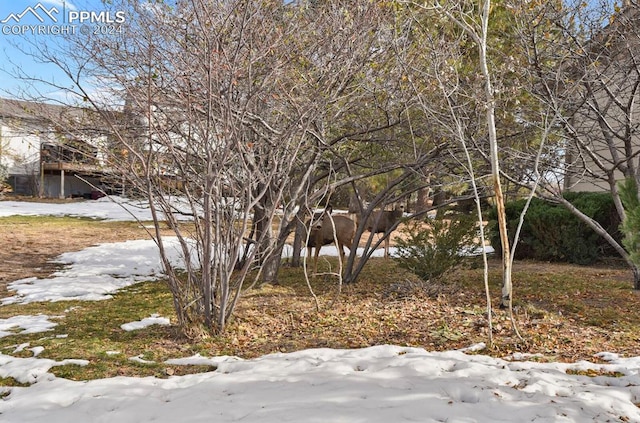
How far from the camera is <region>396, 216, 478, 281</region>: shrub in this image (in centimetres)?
664

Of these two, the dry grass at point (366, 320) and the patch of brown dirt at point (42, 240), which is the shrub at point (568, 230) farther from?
the patch of brown dirt at point (42, 240)

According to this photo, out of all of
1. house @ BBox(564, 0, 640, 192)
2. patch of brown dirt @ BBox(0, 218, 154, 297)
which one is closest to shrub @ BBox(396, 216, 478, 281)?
house @ BBox(564, 0, 640, 192)

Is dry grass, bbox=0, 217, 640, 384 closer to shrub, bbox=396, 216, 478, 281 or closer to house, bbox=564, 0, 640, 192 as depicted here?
shrub, bbox=396, 216, 478, 281

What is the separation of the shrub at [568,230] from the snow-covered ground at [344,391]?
5905mm

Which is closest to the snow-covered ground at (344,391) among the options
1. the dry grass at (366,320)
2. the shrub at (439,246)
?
the dry grass at (366,320)

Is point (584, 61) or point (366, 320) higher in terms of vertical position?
point (584, 61)

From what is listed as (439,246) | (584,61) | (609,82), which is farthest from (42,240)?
(609,82)

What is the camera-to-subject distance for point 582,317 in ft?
17.7

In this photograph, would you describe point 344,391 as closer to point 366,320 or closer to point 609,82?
point 366,320

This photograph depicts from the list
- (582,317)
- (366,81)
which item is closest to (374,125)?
(366,81)

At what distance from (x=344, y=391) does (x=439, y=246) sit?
146 inches

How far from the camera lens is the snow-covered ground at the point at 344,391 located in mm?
3029

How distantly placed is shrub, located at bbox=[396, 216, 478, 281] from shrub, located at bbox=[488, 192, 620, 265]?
2.78 metres

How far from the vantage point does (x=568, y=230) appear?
375 inches
